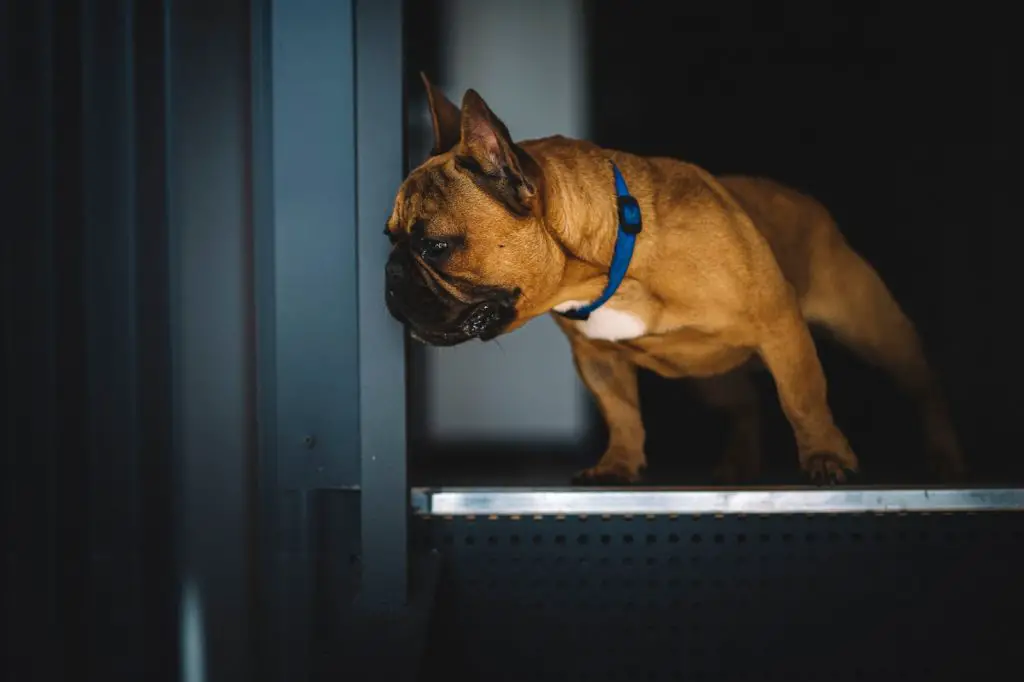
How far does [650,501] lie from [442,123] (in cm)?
74

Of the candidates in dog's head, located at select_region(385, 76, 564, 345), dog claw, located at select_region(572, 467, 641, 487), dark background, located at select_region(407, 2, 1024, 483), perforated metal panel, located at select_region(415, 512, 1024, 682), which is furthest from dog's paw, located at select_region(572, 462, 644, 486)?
dark background, located at select_region(407, 2, 1024, 483)

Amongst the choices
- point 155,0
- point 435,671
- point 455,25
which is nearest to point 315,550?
point 435,671

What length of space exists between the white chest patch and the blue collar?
0.05 m

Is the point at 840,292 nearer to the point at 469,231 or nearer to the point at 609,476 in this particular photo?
the point at 609,476

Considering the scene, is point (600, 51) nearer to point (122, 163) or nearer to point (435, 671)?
point (122, 163)

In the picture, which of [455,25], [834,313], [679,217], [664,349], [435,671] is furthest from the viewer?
[455,25]

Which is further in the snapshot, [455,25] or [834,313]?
[455,25]

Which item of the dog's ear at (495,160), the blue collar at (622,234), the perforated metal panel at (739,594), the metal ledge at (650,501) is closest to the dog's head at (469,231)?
the dog's ear at (495,160)

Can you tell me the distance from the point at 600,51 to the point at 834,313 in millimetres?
1017

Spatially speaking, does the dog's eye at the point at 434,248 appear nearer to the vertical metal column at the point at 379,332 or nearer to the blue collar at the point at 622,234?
the vertical metal column at the point at 379,332

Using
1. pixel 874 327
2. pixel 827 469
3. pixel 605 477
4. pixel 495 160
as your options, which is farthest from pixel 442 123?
pixel 874 327

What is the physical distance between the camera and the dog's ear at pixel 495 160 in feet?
4.46

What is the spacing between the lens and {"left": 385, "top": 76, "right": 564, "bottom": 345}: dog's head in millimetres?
1362

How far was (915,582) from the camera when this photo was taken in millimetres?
1507
